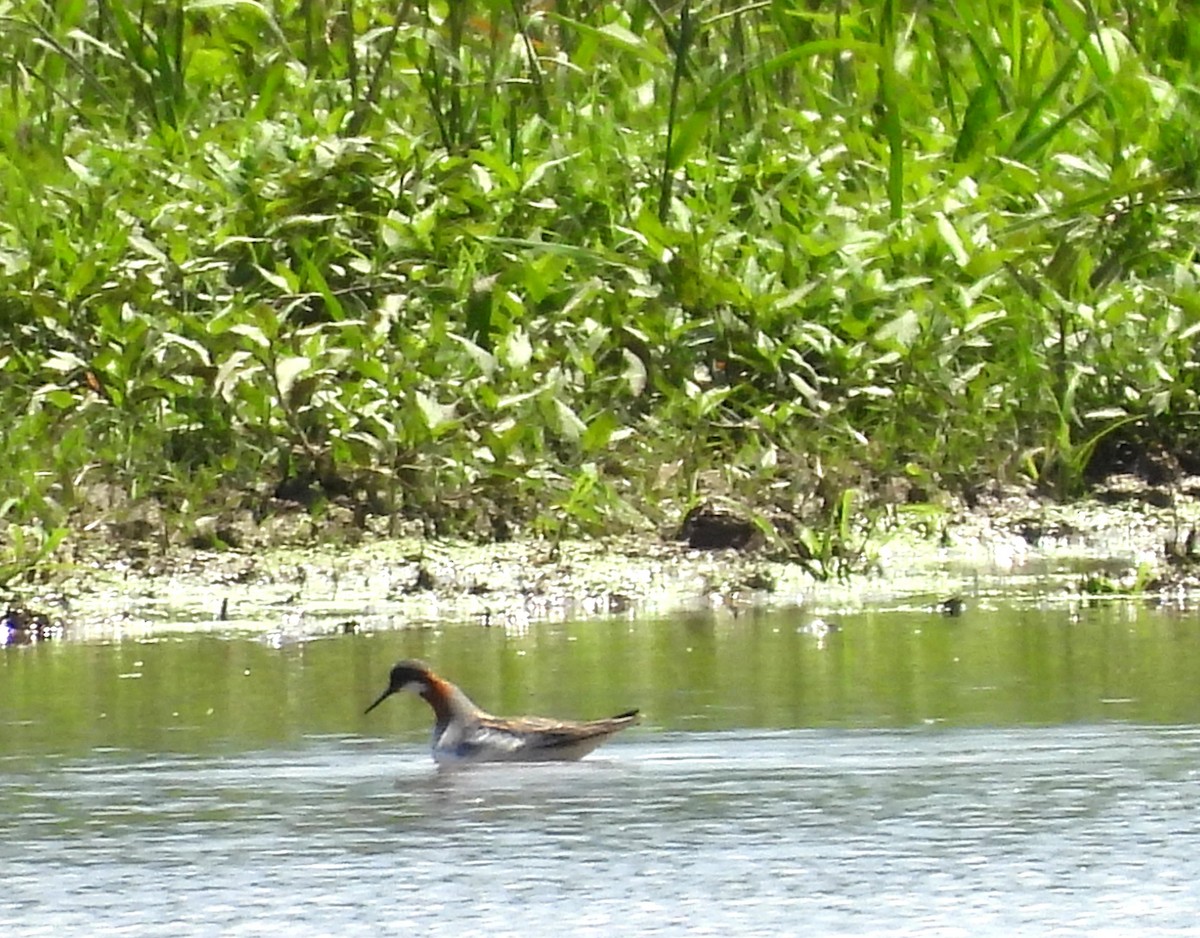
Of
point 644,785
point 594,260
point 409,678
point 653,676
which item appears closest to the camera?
point 644,785

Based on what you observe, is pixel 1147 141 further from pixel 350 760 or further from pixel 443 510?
pixel 350 760

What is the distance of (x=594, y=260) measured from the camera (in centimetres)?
748

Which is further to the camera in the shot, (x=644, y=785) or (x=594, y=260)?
(x=594, y=260)

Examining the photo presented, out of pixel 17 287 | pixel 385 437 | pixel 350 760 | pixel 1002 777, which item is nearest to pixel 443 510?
pixel 385 437

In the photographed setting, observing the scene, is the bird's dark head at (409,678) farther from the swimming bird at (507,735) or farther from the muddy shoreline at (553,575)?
the muddy shoreline at (553,575)

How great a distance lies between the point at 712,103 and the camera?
7797 millimetres

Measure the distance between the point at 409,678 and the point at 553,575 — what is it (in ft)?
4.78

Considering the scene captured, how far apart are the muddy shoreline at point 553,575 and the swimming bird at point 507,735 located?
120cm

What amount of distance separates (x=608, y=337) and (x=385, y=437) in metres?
0.73

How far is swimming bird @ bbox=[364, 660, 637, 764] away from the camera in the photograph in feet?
14.7

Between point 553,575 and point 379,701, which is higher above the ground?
point 553,575

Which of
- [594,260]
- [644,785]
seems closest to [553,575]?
[594,260]

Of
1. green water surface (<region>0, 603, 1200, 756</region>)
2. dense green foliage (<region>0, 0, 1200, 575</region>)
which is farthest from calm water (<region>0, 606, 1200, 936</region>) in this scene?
dense green foliage (<region>0, 0, 1200, 575</region>)

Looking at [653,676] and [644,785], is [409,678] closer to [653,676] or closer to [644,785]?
[653,676]
